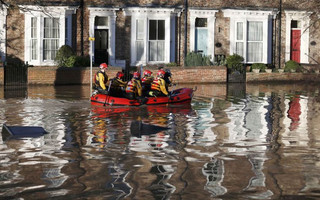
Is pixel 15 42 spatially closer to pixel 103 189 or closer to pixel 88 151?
pixel 88 151

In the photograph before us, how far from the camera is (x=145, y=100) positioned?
2492 centimetres

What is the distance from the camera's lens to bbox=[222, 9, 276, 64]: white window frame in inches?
1610

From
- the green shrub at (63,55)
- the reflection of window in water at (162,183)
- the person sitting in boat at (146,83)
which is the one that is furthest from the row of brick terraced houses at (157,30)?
the reflection of window in water at (162,183)

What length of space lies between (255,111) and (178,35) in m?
16.7

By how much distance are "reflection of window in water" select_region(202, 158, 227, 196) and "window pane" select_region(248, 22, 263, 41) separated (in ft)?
91.3

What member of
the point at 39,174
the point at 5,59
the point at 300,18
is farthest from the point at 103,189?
the point at 300,18

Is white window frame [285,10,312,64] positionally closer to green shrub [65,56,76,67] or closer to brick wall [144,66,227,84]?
brick wall [144,66,227,84]

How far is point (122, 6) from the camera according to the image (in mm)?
A: 39250

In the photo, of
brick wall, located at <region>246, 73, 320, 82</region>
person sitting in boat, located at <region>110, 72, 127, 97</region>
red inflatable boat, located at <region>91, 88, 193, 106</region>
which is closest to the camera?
red inflatable boat, located at <region>91, 88, 193, 106</region>

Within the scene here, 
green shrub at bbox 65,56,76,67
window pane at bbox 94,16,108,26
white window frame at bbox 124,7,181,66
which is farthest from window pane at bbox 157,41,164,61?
green shrub at bbox 65,56,76,67

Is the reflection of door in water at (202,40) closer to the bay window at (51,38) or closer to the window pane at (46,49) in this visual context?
the bay window at (51,38)

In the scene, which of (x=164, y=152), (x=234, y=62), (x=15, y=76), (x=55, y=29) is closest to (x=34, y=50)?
(x=55, y=29)

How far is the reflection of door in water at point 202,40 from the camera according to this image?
1608 inches

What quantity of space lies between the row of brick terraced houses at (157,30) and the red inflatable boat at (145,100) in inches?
470
